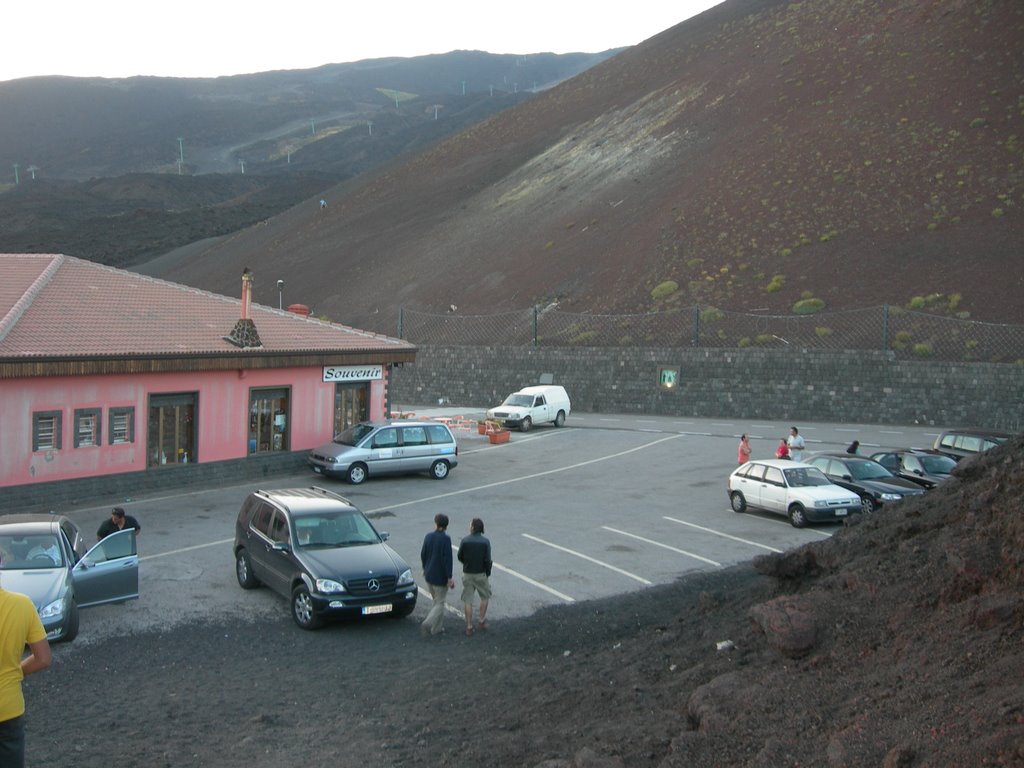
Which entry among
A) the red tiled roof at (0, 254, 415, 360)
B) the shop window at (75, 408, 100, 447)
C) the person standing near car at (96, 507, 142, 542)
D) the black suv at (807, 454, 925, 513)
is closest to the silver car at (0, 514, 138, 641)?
the person standing near car at (96, 507, 142, 542)

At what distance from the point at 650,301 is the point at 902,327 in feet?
45.8

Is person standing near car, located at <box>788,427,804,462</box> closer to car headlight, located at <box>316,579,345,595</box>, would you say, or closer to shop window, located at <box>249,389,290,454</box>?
shop window, located at <box>249,389,290,454</box>

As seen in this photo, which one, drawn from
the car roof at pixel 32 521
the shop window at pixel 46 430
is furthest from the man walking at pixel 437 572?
the shop window at pixel 46 430

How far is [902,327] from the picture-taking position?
1710 inches

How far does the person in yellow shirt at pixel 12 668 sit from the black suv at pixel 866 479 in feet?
57.5

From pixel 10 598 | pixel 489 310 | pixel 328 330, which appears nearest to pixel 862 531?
pixel 10 598

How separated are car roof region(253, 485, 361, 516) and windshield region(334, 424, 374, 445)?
9814 mm

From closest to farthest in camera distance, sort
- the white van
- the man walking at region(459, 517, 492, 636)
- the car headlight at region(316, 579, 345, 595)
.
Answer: the man walking at region(459, 517, 492, 636)
the car headlight at region(316, 579, 345, 595)
the white van

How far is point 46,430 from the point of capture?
20.6 m

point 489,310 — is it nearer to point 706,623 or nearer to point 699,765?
point 706,623

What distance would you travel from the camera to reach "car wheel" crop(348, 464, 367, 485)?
24.6 metres

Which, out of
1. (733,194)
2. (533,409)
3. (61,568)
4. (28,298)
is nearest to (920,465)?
(533,409)

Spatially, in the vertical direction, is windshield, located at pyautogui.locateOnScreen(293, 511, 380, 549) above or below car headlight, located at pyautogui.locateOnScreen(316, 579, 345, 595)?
above

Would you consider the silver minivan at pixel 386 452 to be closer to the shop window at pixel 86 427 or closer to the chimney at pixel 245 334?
the chimney at pixel 245 334
